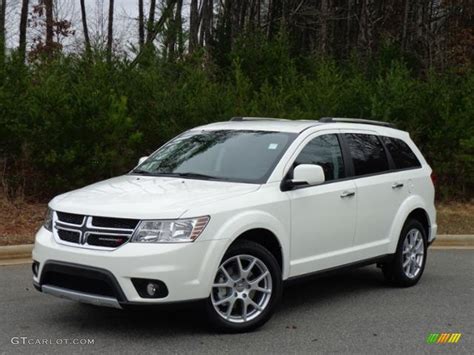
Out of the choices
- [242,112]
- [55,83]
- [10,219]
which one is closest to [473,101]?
[242,112]

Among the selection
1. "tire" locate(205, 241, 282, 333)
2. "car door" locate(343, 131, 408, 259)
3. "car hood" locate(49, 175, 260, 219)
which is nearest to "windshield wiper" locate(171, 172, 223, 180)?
"car hood" locate(49, 175, 260, 219)

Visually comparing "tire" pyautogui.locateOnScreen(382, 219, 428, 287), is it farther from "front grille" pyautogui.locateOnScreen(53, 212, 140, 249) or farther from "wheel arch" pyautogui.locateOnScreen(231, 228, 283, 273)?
"front grille" pyautogui.locateOnScreen(53, 212, 140, 249)

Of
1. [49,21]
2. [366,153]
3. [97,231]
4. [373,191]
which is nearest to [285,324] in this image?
[373,191]

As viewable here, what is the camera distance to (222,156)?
6.41 m

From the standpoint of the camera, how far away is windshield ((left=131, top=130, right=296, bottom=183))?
610 cm

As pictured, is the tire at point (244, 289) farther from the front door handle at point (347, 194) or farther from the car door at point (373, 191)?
the car door at point (373, 191)

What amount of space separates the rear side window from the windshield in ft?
5.27

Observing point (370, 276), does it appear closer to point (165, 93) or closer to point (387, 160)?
point (387, 160)

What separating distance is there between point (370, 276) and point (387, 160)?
5.05 feet

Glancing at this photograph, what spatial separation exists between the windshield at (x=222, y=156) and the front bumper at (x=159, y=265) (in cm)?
104

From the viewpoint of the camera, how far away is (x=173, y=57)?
1421cm

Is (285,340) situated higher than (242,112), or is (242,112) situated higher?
(242,112)

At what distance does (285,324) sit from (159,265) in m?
1.49

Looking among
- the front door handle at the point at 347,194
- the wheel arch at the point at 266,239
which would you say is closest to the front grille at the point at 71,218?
the wheel arch at the point at 266,239
